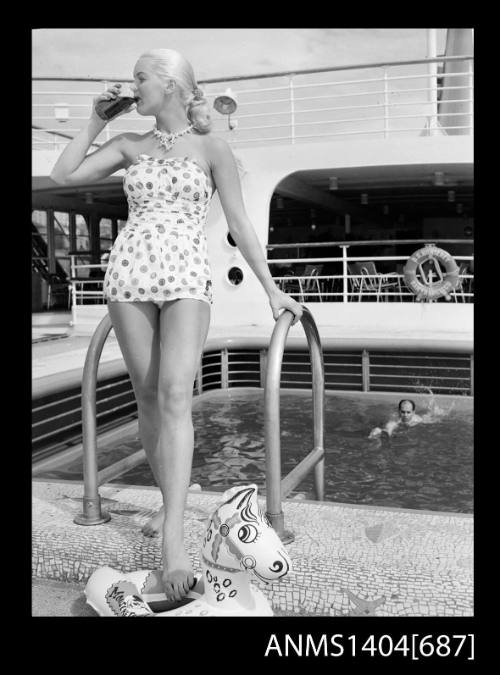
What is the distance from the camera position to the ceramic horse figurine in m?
1.54

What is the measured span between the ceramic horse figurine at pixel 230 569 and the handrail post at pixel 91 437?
0.66m

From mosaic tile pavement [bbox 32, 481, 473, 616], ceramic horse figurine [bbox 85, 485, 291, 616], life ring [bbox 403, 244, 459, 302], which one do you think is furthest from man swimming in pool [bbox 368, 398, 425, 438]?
ceramic horse figurine [bbox 85, 485, 291, 616]

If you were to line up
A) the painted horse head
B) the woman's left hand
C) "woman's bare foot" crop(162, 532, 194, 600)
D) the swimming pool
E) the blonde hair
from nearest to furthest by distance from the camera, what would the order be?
the painted horse head
"woman's bare foot" crop(162, 532, 194, 600)
the blonde hair
the woman's left hand
the swimming pool

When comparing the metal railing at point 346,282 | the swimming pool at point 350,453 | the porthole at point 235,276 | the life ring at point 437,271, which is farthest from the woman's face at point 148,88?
the porthole at point 235,276

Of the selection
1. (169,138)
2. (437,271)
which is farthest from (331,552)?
(437,271)

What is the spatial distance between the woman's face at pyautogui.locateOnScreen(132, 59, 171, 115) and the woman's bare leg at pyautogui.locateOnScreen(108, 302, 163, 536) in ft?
1.78

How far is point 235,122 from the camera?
30.1 ft

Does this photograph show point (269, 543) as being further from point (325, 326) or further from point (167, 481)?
point (325, 326)

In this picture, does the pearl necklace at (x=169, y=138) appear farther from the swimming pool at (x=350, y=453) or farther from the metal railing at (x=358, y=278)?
the metal railing at (x=358, y=278)

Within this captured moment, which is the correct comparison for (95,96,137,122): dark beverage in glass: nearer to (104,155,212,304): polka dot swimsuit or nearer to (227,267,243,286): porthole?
(104,155,212,304): polka dot swimsuit

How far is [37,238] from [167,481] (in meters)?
15.0

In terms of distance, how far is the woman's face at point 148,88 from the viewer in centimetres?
186

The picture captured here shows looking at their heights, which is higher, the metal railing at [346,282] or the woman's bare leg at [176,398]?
the metal railing at [346,282]

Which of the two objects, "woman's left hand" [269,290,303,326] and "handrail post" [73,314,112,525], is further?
"handrail post" [73,314,112,525]
